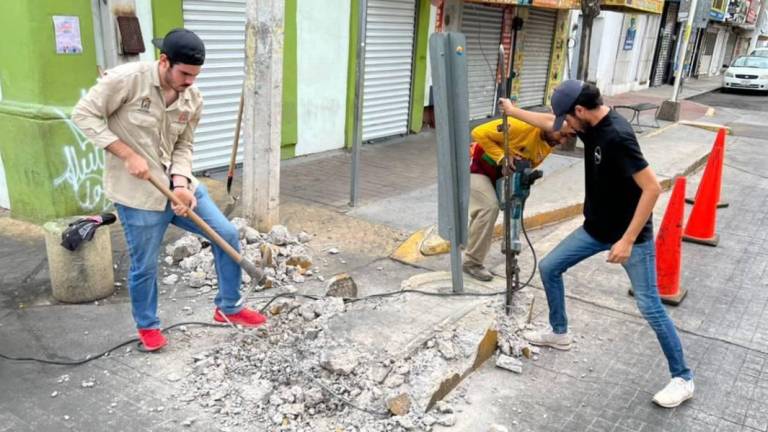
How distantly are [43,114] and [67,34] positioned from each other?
722 millimetres

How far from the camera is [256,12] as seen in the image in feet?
16.7

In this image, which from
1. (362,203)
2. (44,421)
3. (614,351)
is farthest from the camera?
(362,203)

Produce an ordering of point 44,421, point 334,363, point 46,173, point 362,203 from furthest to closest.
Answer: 1. point 362,203
2. point 46,173
3. point 334,363
4. point 44,421

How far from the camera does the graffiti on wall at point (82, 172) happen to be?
17.5 feet

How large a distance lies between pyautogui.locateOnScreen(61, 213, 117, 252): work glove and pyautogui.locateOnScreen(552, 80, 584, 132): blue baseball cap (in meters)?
3.00

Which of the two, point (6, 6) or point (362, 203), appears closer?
point (6, 6)

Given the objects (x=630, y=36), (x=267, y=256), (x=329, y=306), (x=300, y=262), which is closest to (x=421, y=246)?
(x=300, y=262)

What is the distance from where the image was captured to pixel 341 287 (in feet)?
14.3

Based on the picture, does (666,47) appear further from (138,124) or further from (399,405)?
(138,124)

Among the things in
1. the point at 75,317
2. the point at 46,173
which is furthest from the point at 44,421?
the point at 46,173

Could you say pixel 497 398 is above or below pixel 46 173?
below

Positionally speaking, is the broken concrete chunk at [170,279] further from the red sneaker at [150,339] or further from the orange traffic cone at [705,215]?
the orange traffic cone at [705,215]

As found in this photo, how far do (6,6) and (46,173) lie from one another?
1.42 meters

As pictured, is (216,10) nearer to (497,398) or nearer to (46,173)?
(46,173)
